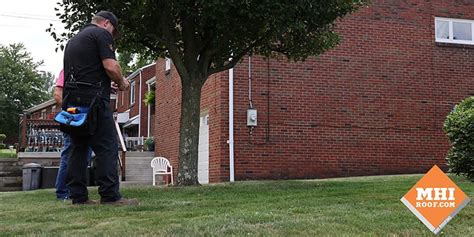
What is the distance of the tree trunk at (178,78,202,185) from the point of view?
8328 millimetres

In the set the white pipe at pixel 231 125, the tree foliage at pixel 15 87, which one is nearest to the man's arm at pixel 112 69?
the white pipe at pixel 231 125

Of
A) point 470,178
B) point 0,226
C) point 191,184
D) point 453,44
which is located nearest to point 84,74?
point 0,226

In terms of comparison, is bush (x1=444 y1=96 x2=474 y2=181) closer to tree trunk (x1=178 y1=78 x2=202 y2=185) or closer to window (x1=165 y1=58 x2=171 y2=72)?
tree trunk (x1=178 y1=78 x2=202 y2=185)

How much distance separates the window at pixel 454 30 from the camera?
1498cm

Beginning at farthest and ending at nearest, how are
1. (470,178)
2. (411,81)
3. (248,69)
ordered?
(411,81) → (248,69) → (470,178)

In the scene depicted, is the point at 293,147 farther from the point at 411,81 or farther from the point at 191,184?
the point at 191,184

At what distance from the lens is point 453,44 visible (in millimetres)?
14859

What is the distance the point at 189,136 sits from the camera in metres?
8.39

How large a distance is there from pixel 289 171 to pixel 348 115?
213 cm

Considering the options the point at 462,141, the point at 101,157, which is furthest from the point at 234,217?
the point at 462,141

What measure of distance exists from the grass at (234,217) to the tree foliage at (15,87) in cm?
3250

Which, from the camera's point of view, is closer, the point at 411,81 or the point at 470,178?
the point at 470,178

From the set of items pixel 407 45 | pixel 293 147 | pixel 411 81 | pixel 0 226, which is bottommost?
pixel 0 226

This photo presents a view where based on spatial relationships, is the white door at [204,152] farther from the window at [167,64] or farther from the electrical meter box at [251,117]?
the window at [167,64]
